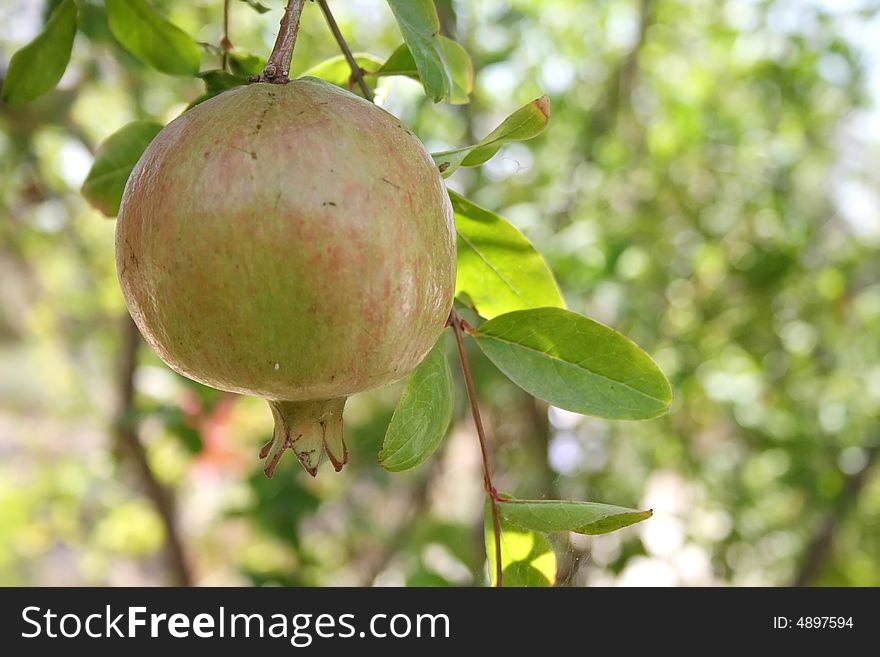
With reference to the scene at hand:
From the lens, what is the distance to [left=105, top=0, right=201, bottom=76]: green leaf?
77cm

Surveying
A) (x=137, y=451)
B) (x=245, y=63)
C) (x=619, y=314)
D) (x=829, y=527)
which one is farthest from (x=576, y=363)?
(x=829, y=527)

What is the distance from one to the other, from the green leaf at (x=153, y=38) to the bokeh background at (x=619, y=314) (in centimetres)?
92

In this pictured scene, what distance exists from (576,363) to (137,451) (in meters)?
1.36

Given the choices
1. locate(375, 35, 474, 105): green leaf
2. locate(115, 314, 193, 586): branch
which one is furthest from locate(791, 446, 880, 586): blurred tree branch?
locate(375, 35, 474, 105): green leaf

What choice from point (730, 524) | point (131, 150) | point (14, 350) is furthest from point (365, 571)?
point (14, 350)

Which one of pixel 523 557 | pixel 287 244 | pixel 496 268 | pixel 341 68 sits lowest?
pixel 523 557

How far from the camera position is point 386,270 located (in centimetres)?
47

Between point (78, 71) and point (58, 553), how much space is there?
2.43 meters

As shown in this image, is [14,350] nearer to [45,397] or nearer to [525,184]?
[45,397]

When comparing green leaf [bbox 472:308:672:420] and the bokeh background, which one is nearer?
green leaf [bbox 472:308:672:420]

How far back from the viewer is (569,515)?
0.61 metres

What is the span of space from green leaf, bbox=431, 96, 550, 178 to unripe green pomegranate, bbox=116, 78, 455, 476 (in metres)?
0.06

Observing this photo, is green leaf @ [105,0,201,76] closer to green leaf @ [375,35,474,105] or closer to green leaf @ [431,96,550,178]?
green leaf @ [375,35,474,105]

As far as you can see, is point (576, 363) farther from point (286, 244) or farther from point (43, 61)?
point (43, 61)
